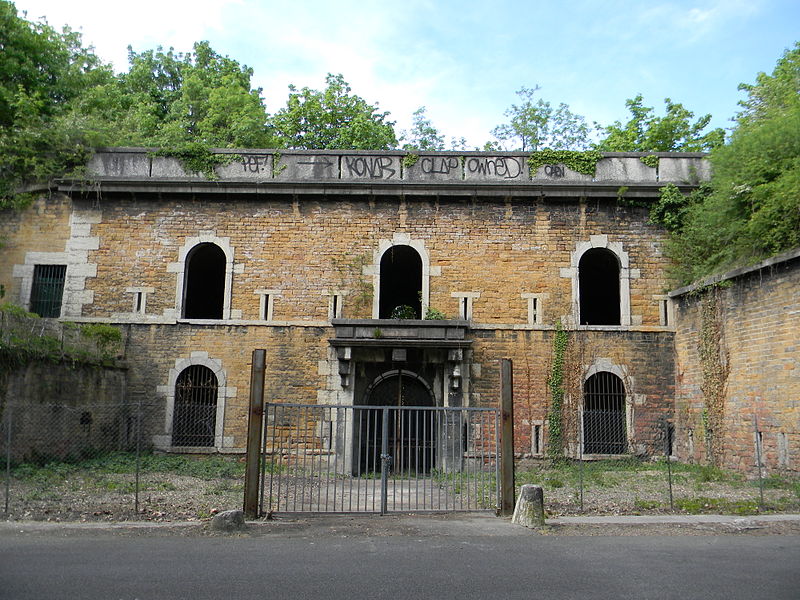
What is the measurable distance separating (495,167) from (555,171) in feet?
4.68

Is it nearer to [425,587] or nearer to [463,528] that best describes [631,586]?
[425,587]

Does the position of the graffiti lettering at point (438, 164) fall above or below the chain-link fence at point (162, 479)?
above

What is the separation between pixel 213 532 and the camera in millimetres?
8000

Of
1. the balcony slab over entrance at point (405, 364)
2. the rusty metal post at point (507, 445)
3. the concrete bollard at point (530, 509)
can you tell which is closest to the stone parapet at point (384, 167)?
the balcony slab over entrance at point (405, 364)

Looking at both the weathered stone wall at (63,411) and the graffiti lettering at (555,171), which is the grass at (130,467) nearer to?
the weathered stone wall at (63,411)

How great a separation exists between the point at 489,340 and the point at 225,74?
73.1ft

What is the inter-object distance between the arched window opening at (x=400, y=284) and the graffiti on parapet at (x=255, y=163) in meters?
3.75

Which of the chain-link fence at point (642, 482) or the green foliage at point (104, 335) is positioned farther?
the green foliage at point (104, 335)

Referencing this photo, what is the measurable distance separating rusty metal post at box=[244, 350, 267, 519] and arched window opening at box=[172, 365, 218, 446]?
6.92m

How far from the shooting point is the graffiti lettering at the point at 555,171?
16016 mm

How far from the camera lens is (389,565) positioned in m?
6.39

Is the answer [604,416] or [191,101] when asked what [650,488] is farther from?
[191,101]

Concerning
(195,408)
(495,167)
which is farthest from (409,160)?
A: (195,408)

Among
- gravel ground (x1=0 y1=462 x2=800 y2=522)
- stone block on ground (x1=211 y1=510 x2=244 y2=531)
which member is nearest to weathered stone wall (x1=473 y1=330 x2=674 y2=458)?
gravel ground (x1=0 y1=462 x2=800 y2=522)
